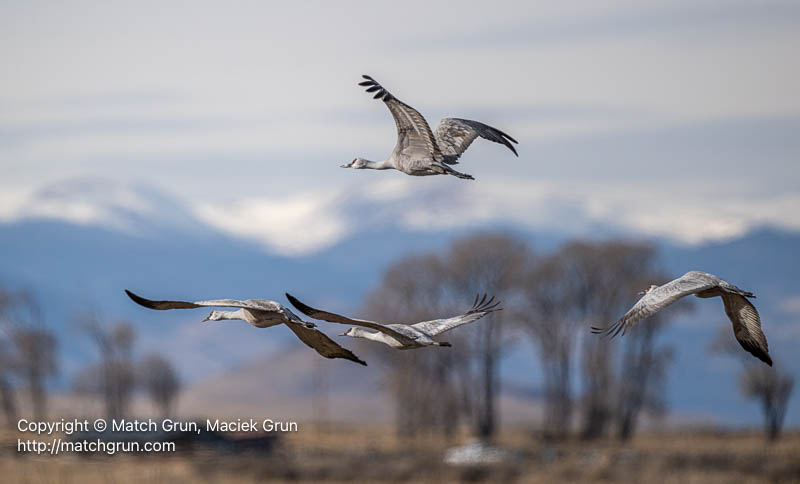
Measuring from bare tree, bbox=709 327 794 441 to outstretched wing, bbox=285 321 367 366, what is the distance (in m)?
89.2

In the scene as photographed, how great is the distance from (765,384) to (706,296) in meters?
93.4

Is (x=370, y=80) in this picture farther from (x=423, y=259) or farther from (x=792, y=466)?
(x=423, y=259)

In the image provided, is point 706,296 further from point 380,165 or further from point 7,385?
point 7,385

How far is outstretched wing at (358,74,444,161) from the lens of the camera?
19.5 meters

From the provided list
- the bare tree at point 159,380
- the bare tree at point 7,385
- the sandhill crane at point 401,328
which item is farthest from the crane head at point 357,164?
the bare tree at point 159,380

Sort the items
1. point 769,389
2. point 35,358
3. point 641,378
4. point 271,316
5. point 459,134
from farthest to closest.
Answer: point 35,358 → point 641,378 → point 769,389 → point 459,134 → point 271,316

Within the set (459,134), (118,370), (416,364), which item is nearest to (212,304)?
(459,134)

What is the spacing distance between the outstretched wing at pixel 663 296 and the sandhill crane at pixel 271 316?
10.7ft

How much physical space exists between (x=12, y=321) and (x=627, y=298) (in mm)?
69684

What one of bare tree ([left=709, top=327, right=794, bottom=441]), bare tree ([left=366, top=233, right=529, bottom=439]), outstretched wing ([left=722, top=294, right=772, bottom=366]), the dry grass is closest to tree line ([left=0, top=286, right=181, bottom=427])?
bare tree ([left=366, top=233, right=529, bottom=439])

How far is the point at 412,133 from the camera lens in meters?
20.2

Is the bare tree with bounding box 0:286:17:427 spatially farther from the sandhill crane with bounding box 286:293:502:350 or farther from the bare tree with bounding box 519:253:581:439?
the sandhill crane with bounding box 286:293:502:350

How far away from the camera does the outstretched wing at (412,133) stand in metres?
19.5

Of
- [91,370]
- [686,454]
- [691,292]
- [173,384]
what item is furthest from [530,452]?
[91,370]
